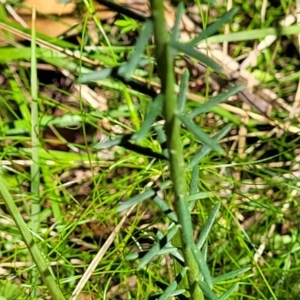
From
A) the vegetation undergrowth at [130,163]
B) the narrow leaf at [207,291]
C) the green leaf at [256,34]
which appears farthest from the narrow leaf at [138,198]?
the green leaf at [256,34]

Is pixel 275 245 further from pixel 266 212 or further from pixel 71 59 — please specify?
pixel 71 59

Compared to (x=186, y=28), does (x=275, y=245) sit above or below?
below

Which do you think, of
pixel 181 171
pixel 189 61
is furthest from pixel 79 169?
pixel 181 171

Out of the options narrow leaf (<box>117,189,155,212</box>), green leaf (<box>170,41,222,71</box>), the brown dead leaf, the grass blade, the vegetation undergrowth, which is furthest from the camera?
the brown dead leaf

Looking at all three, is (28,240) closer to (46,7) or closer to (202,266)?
(202,266)

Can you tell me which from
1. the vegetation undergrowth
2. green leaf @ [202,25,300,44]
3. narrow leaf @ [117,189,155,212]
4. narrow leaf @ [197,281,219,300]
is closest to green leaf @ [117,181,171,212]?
narrow leaf @ [117,189,155,212]

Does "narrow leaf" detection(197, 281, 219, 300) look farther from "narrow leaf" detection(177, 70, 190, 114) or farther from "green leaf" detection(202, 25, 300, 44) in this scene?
"green leaf" detection(202, 25, 300, 44)

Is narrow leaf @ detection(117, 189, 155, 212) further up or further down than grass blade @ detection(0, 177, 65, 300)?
further up
